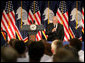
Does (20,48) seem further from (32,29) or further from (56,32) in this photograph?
(32,29)

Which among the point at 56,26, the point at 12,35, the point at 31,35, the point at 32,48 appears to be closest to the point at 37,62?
the point at 32,48

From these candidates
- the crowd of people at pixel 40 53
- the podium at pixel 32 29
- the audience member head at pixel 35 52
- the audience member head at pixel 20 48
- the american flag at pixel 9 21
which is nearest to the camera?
the crowd of people at pixel 40 53

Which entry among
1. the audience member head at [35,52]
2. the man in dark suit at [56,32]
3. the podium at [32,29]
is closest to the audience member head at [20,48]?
→ the audience member head at [35,52]

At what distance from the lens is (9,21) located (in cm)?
789

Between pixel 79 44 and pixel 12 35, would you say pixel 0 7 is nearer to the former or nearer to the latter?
pixel 12 35

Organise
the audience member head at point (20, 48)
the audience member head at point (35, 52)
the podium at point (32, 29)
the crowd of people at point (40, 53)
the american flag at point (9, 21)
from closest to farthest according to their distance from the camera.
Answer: the crowd of people at point (40, 53) < the audience member head at point (35, 52) < the audience member head at point (20, 48) < the podium at point (32, 29) < the american flag at point (9, 21)

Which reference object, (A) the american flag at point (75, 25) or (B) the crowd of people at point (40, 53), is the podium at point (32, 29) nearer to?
(B) the crowd of people at point (40, 53)

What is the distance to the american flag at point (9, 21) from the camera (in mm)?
7824

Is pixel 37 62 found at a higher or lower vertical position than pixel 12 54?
lower

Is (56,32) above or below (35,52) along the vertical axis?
below

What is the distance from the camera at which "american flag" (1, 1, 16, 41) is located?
782cm

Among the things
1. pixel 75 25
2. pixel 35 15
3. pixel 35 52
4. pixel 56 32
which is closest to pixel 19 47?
pixel 35 52

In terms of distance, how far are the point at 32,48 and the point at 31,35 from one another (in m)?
3.39

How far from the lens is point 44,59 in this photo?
212 cm
